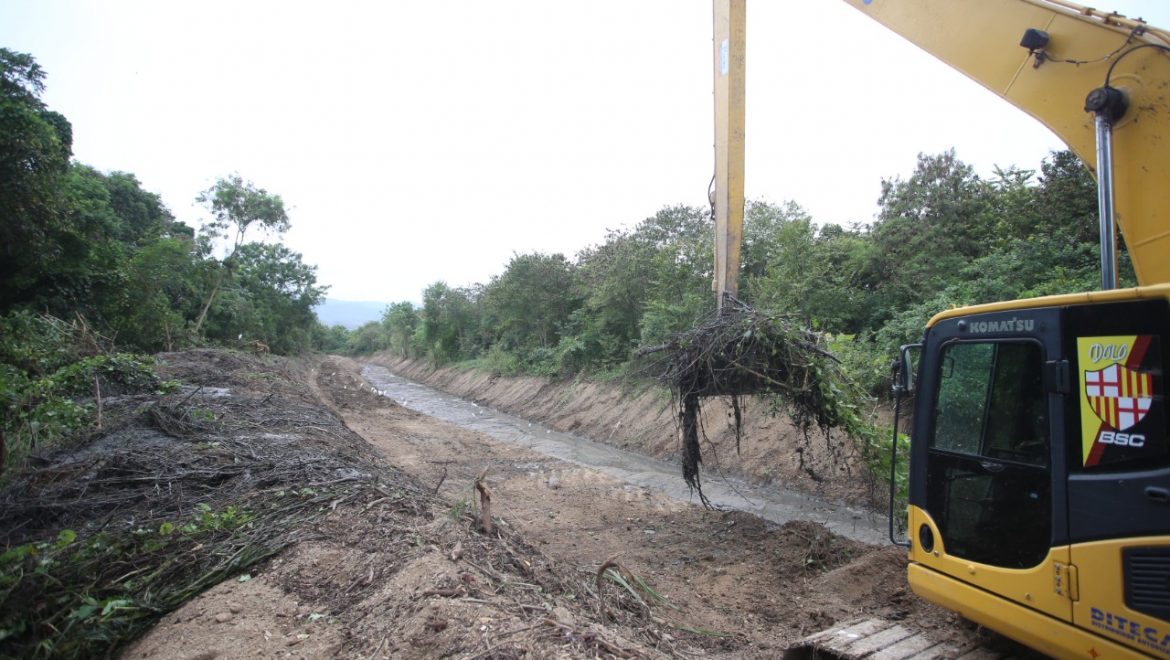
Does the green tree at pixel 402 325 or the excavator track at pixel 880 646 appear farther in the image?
the green tree at pixel 402 325

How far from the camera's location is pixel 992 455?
3039 mm

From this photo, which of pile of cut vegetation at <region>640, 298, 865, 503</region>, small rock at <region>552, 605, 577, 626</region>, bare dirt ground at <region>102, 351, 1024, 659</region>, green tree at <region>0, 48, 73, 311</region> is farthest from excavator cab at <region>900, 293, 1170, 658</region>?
green tree at <region>0, 48, 73, 311</region>

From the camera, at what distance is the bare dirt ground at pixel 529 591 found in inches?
127

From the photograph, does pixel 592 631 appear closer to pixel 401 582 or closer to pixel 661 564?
pixel 401 582

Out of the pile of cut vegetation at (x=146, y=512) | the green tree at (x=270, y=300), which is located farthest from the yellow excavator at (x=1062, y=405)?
the green tree at (x=270, y=300)

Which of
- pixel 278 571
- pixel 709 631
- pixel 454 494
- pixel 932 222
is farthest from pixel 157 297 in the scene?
pixel 932 222

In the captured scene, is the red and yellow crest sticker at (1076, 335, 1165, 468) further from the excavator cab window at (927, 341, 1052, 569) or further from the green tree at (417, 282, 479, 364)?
the green tree at (417, 282, 479, 364)

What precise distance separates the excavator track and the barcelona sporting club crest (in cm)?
141

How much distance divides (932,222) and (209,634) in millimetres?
15235

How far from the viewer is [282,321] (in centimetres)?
3638

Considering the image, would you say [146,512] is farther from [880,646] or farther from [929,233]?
[929,233]

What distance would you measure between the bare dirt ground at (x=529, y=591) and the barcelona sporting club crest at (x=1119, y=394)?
1.48m

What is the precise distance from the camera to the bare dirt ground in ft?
10.6

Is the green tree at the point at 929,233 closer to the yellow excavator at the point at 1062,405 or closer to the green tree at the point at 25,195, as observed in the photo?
the yellow excavator at the point at 1062,405
